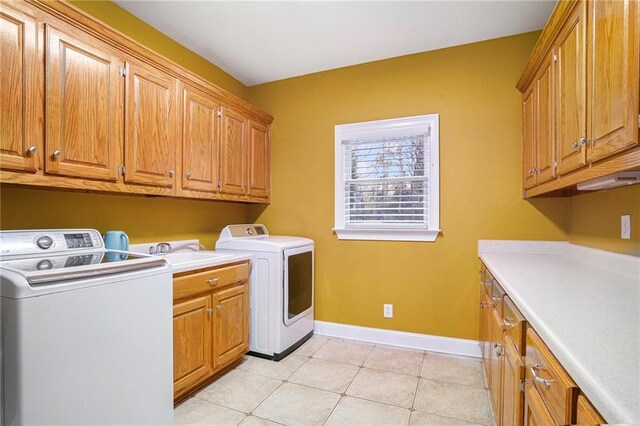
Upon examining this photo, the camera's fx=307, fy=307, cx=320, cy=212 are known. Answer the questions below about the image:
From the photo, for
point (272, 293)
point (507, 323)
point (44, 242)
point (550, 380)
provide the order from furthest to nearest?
1. point (272, 293)
2. point (44, 242)
3. point (507, 323)
4. point (550, 380)

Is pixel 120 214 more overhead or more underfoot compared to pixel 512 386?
more overhead

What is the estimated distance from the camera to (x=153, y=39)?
8.10ft

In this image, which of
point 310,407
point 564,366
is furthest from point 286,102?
point 564,366

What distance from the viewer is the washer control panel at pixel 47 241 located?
Result: 4.87 feet

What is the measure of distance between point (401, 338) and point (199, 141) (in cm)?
250

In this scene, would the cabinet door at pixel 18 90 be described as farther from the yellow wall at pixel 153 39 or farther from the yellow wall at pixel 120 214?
the yellow wall at pixel 153 39

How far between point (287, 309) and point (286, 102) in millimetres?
2182

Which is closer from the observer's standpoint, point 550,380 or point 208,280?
point 550,380

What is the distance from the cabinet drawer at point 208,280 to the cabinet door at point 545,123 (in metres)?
2.24

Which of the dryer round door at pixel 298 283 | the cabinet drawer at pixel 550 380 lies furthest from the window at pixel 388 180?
the cabinet drawer at pixel 550 380

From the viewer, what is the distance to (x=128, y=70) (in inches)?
75.9

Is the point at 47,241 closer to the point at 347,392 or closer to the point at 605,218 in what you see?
the point at 347,392

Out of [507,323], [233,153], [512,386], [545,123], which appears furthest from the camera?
[233,153]

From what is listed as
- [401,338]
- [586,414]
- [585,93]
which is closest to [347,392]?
[401,338]
